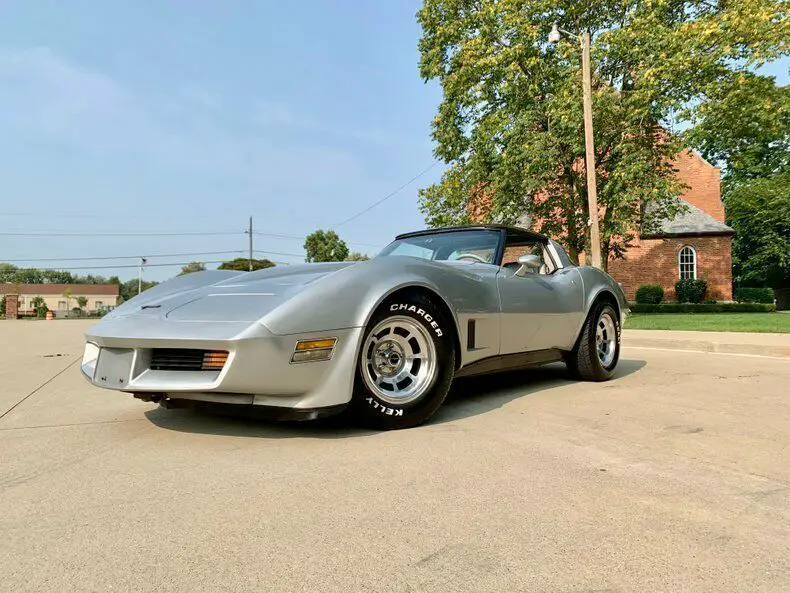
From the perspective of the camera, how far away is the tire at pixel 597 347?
4.89m

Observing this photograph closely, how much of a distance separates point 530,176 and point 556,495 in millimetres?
15928

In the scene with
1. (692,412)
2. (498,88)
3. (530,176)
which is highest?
(498,88)

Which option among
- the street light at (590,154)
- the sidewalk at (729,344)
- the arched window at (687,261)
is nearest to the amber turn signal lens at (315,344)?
the sidewalk at (729,344)

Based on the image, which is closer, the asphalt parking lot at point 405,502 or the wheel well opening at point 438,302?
the asphalt parking lot at point 405,502

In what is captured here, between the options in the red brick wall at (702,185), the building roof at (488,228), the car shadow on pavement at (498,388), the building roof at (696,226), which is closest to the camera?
the car shadow on pavement at (498,388)

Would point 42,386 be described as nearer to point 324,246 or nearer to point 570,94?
point 570,94

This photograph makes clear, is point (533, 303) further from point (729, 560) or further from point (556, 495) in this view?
point (729, 560)

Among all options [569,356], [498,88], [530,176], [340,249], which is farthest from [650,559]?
[340,249]

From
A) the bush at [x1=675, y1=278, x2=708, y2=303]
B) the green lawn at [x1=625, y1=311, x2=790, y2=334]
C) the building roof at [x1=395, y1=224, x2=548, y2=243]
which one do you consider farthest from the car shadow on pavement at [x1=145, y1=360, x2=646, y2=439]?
the bush at [x1=675, y1=278, x2=708, y2=303]

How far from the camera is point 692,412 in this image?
354 centimetres

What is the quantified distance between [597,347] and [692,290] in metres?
26.5

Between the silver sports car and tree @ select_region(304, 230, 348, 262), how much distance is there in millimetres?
47959

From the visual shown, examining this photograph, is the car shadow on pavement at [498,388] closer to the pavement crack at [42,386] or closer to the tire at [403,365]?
the tire at [403,365]

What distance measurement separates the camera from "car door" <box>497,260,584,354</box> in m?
3.90
